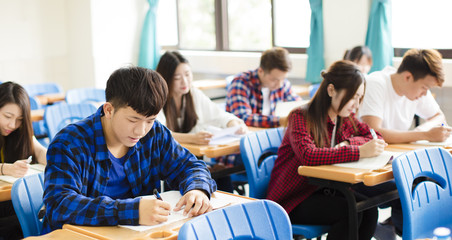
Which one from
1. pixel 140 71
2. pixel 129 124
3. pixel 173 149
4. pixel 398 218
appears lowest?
pixel 398 218

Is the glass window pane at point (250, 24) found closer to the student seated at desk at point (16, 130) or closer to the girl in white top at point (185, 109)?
the girl in white top at point (185, 109)

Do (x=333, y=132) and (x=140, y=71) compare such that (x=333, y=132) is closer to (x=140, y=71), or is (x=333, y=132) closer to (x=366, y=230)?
(x=366, y=230)

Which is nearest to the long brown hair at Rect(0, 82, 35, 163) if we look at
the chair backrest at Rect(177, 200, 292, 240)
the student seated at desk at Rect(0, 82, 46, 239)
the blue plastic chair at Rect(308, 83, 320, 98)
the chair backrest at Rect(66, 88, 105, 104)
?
the student seated at desk at Rect(0, 82, 46, 239)

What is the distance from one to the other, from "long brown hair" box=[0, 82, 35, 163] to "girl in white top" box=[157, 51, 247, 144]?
2.52 ft

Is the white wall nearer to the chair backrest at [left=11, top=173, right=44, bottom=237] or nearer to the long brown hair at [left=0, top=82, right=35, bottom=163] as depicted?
the long brown hair at [left=0, top=82, right=35, bottom=163]

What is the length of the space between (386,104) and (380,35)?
1819 mm

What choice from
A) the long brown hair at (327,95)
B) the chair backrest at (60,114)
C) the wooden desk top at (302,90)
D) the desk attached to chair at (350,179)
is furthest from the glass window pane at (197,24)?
the desk attached to chair at (350,179)

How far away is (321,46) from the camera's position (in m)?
5.16

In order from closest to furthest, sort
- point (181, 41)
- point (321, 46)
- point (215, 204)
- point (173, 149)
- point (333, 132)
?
point (215, 204)
point (173, 149)
point (333, 132)
point (321, 46)
point (181, 41)

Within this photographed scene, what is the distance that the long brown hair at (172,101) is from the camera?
311cm

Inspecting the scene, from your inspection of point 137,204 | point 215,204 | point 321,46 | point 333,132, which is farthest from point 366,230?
point 321,46

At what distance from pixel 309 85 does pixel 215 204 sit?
3736 mm

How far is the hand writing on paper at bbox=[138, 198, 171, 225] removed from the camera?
1.53 m

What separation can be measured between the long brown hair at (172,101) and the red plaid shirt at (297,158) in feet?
2.78
